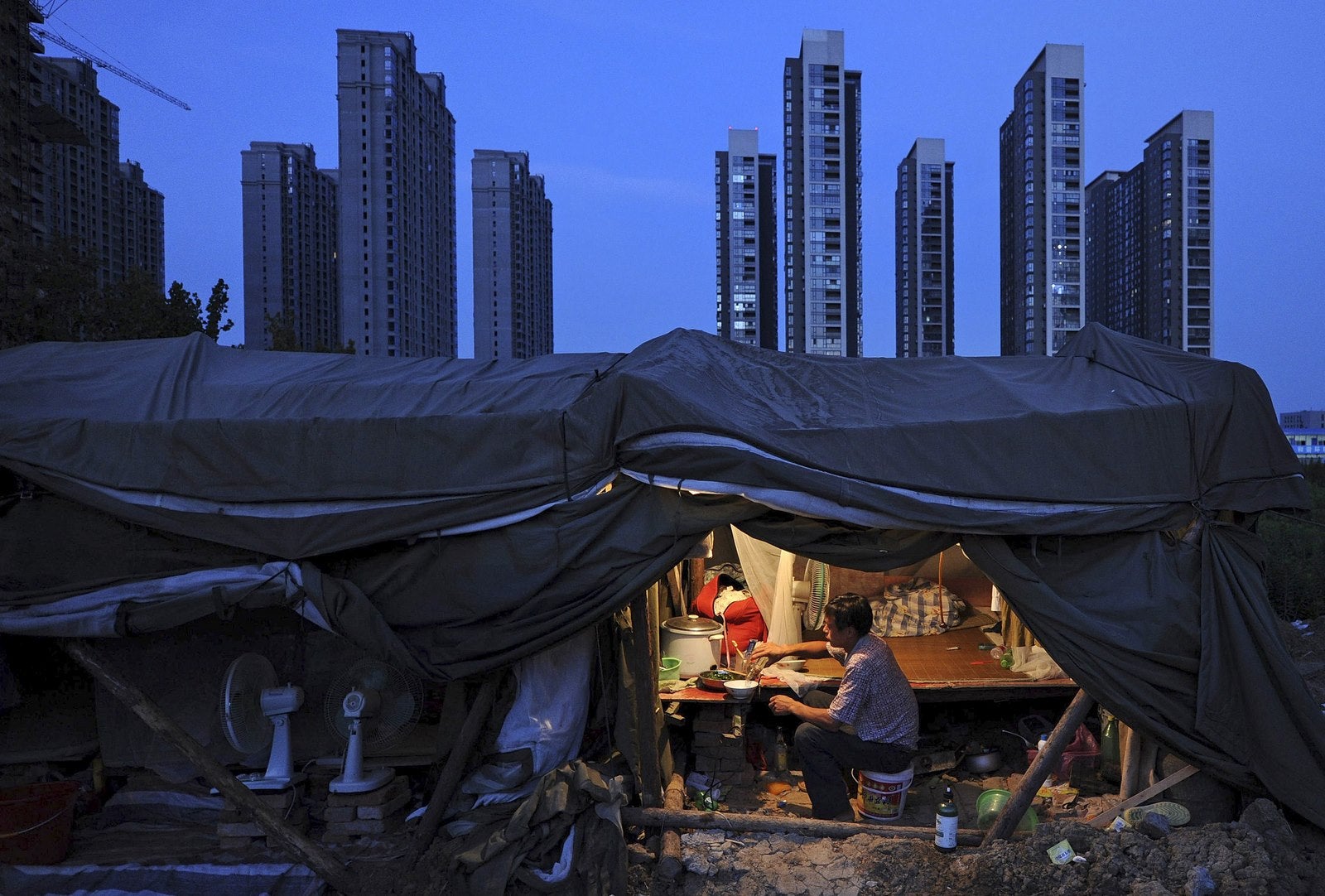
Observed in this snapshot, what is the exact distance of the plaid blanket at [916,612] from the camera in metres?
8.07

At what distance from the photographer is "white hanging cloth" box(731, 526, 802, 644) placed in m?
7.05

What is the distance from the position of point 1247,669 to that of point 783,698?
2.70 meters

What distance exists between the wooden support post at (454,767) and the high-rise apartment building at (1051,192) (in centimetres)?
2980

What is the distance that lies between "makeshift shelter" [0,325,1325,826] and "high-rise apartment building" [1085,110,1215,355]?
1061 inches

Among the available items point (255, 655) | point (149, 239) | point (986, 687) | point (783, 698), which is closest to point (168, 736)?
point (255, 655)

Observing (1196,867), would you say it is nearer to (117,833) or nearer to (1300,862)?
(1300,862)

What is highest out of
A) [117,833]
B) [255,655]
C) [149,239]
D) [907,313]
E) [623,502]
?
[149,239]

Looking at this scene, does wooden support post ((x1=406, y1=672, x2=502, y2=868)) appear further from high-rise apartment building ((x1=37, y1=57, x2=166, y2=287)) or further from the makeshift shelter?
high-rise apartment building ((x1=37, y1=57, x2=166, y2=287))

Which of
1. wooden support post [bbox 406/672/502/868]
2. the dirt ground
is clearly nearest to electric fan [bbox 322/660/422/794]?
wooden support post [bbox 406/672/502/868]

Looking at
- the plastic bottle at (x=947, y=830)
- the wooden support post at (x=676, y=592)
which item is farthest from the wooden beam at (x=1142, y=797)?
the wooden support post at (x=676, y=592)

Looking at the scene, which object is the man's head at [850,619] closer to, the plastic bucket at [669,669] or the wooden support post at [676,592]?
the plastic bucket at [669,669]

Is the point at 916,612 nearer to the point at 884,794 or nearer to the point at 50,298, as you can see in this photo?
the point at 884,794

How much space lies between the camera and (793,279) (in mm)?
34531

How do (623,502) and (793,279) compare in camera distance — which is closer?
(623,502)
